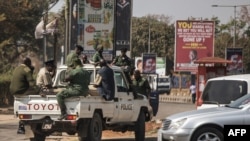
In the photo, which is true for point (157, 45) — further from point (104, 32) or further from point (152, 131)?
point (152, 131)

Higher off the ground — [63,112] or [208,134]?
Answer: [63,112]

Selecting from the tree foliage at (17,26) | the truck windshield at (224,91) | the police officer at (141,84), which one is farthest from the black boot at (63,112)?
the tree foliage at (17,26)

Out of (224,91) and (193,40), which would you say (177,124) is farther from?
(193,40)

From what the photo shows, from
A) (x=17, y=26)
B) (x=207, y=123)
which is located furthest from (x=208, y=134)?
(x=17, y=26)

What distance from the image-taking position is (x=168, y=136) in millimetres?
12172

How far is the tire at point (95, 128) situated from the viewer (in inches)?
556

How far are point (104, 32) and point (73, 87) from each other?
11308 millimetres

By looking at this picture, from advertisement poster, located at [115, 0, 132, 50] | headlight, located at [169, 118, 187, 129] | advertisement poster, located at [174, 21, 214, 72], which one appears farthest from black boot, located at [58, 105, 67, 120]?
advertisement poster, located at [174, 21, 214, 72]

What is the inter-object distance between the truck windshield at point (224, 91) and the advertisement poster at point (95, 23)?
10.3 meters

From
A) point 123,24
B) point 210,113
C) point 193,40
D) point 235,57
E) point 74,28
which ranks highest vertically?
point 123,24

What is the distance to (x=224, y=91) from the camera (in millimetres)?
14594

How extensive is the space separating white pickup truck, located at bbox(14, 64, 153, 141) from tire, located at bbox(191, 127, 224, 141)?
9.76 feet

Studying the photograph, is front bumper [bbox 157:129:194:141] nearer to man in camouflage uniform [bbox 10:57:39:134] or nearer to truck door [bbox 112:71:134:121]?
truck door [bbox 112:71:134:121]

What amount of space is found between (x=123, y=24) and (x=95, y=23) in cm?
122
